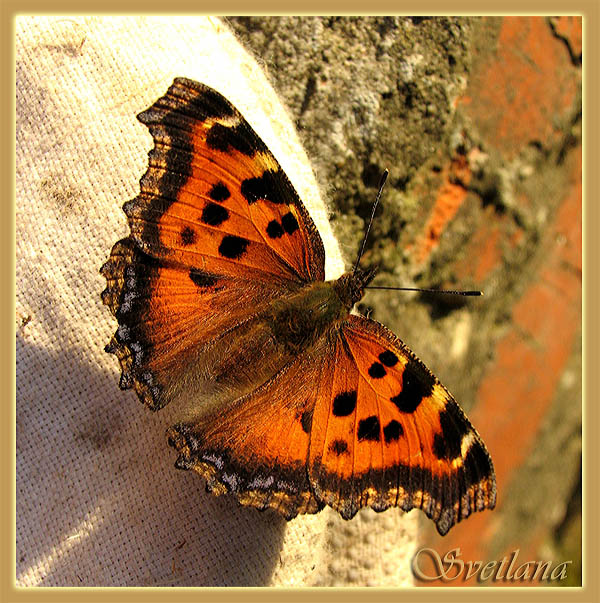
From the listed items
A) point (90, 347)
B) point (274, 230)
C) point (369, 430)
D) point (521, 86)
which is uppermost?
point (521, 86)

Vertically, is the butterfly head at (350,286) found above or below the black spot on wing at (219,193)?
below

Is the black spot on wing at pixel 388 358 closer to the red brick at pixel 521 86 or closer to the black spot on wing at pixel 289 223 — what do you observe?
the black spot on wing at pixel 289 223

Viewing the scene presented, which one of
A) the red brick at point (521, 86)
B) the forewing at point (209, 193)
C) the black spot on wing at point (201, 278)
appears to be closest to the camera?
the forewing at point (209, 193)

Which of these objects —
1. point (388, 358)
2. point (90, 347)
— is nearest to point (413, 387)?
point (388, 358)

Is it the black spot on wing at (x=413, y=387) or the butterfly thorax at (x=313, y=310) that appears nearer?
the black spot on wing at (x=413, y=387)

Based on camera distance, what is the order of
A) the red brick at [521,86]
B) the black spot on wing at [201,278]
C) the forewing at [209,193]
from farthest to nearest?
the red brick at [521,86]
the black spot on wing at [201,278]
the forewing at [209,193]

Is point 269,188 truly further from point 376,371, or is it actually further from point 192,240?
point 376,371

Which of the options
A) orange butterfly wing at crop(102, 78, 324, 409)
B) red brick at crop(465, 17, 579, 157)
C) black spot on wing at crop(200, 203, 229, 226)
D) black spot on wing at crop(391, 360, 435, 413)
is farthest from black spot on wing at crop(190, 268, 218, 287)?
red brick at crop(465, 17, 579, 157)

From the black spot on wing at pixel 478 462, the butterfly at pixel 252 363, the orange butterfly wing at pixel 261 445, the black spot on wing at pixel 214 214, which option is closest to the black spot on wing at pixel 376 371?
the butterfly at pixel 252 363
